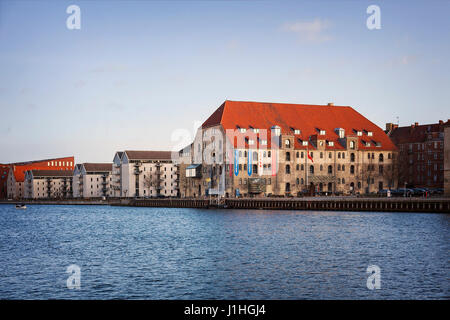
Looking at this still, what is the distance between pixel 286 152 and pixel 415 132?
34964 millimetres

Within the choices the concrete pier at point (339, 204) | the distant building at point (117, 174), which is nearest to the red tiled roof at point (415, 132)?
the concrete pier at point (339, 204)

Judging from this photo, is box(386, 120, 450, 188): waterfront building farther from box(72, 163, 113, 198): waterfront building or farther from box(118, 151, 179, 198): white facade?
box(72, 163, 113, 198): waterfront building

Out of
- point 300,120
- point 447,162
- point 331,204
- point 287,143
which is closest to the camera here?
point 447,162

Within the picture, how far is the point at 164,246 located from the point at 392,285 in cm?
2192

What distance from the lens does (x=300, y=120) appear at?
11788 cm

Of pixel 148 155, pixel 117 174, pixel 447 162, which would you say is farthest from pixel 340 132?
pixel 117 174

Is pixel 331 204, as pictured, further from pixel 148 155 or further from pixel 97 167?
pixel 97 167

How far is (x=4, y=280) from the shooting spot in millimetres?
31062

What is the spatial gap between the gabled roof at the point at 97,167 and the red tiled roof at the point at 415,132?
315 feet

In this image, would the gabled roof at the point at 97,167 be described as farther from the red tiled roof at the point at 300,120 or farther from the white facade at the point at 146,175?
the red tiled roof at the point at 300,120

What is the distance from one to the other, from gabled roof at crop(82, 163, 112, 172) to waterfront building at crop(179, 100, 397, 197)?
71243 millimetres

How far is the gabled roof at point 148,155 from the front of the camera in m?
167
